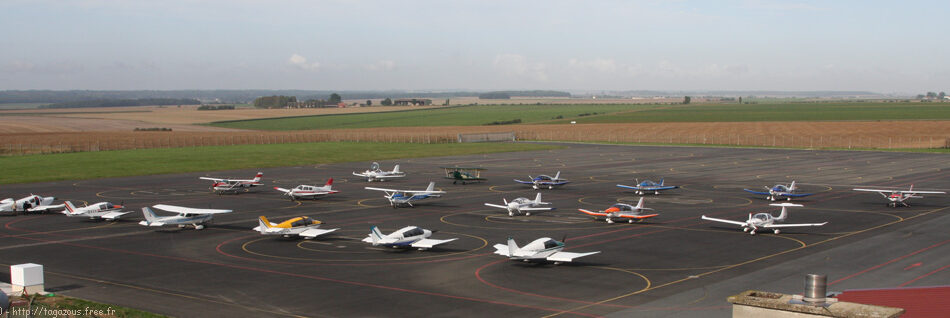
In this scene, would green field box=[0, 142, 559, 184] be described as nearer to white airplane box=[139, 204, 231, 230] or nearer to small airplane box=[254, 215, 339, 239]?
white airplane box=[139, 204, 231, 230]

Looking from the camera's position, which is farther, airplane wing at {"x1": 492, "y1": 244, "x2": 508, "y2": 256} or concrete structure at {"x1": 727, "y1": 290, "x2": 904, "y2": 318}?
airplane wing at {"x1": 492, "y1": 244, "x2": 508, "y2": 256}

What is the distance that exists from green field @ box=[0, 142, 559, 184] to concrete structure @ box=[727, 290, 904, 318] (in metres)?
90.4

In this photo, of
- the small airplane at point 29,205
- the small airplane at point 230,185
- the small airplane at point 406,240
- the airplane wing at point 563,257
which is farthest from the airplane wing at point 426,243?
the small airplane at point 230,185

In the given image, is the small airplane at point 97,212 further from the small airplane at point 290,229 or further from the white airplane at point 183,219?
the small airplane at point 290,229

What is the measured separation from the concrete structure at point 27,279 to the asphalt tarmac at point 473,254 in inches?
79.2

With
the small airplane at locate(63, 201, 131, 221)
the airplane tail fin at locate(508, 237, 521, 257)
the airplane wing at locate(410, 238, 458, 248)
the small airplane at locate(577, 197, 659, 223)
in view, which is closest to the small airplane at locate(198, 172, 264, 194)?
the small airplane at locate(63, 201, 131, 221)

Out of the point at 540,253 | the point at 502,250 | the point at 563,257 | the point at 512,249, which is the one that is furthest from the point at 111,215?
the point at 563,257

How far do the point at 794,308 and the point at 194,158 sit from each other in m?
117

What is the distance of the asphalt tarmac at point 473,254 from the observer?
115 ft

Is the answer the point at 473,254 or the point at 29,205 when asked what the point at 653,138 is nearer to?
the point at 29,205

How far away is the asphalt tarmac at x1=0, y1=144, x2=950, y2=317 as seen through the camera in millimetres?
34906

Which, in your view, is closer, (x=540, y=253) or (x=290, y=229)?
(x=540, y=253)

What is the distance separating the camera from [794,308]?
49.0 ft

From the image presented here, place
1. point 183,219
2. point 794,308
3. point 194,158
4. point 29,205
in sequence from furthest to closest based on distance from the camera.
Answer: point 194,158, point 29,205, point 183,219, point 794,308
